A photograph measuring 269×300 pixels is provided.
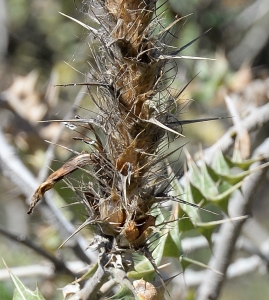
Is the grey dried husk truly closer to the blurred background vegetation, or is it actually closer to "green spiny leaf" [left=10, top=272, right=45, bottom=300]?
"green spiny leaf" [left=10, top=272, right=45, bottom=300]

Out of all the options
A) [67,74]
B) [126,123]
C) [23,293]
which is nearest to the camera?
[126,123]

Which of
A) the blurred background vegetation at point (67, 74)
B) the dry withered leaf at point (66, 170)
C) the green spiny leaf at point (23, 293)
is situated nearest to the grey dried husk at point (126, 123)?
the dry withered leaf at point (66, 170)

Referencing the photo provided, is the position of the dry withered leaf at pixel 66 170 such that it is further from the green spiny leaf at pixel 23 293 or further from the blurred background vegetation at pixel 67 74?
the blurred background vegetation at pixel 67 74

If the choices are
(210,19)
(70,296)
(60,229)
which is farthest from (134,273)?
(210,19)

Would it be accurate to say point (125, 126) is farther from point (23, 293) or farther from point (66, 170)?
point (23, 293)

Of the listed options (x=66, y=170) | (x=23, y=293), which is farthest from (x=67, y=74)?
(x=66, y=170)

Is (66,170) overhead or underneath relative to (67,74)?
overhead
